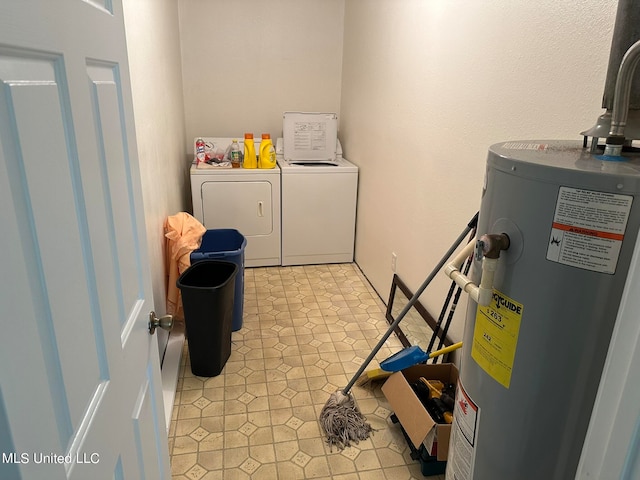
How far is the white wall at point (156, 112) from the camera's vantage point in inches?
81.0

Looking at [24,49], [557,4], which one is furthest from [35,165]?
[557,4]

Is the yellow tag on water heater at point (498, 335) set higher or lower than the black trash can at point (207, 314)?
higher

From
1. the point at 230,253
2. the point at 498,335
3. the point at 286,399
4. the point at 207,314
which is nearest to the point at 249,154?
the point at 230,253

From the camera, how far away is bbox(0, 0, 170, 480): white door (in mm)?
521

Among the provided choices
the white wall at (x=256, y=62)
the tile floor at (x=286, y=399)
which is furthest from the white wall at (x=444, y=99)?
the tile floor at (x=286, y=399)

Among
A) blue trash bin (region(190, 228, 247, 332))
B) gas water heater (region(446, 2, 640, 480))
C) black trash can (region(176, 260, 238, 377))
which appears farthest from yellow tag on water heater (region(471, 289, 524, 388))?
blue trash bin (region(190, 228, 247, 332))

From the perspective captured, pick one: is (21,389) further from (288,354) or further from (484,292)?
(288,354)

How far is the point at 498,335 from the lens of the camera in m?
1.10

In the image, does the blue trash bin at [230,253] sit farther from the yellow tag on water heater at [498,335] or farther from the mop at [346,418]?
the yellow tag on water heater at [498,335]

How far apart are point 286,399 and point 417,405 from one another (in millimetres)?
712

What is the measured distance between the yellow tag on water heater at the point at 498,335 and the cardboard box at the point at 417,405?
616 mm

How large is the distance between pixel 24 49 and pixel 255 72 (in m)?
3.75

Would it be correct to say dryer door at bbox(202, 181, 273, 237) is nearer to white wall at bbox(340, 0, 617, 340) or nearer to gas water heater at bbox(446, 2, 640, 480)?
white wall at bbox(340, 0, 617, 340)

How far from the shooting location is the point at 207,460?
1834 millimetres
